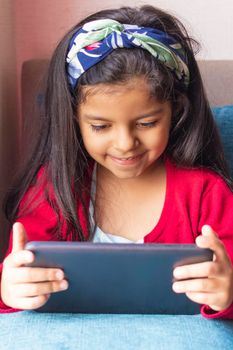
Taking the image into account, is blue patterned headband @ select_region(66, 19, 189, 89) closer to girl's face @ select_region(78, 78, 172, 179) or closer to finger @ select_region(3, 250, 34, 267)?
girl's face @ select_region(78, 78, 172, 179)

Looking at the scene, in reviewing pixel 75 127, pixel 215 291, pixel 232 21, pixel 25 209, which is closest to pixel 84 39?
pixel 75 127

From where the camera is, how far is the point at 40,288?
2.65ft

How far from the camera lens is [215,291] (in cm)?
82

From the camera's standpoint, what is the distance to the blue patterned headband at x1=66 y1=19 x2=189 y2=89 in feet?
2.96

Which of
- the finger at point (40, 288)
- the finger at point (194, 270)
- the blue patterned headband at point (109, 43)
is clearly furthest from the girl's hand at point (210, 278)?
the blue patterned headband at point (109, 43)

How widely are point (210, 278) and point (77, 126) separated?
344mm

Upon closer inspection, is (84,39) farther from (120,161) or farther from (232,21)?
(232,21)

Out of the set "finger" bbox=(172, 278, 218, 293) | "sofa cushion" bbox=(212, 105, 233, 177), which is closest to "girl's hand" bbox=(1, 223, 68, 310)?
"finger" bbox=(172, 278, 218, 293)

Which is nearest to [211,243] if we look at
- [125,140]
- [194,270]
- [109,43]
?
[194,270]

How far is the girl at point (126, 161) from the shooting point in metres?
0.83

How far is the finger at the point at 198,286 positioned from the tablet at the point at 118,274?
0.01 metres

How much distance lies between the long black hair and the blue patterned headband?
0.01 meters

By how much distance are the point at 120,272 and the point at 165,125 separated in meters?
0.27

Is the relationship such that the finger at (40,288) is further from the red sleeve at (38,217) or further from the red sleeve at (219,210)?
the red sleeve at (219,210)
